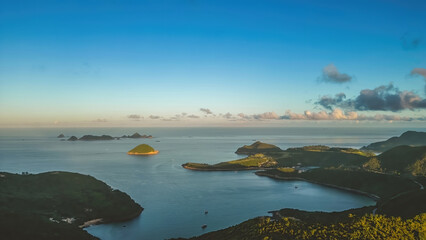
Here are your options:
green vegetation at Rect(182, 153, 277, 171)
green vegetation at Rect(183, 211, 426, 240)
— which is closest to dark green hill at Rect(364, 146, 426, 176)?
green vegetation at Rect(182, 153, 277, 171)

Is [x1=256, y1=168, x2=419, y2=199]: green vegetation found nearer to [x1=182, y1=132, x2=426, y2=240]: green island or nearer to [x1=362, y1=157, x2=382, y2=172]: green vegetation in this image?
[x1=182, y1=132, x2=426, y2=240]: green island

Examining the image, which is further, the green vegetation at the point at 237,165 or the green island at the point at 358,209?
the green vegetation at the point at 237,165

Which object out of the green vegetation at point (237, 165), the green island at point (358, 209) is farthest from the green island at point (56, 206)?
the green vegetation at point (237, 165)

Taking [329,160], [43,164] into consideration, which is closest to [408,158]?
[329,160]

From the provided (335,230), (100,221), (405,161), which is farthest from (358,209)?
(405,161)

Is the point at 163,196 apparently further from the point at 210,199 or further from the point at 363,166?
the point at 363,166

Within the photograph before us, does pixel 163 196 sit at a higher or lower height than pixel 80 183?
lower

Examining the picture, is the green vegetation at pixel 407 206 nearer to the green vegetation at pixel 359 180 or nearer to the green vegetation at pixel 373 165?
the green vegetation at pixel 359 180
